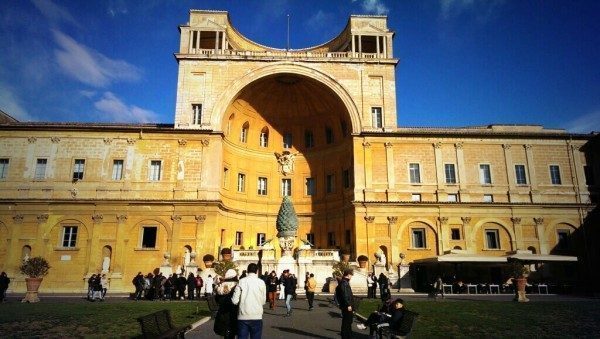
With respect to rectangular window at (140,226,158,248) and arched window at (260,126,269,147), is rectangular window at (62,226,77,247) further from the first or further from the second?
arched window at (260,126,269,147)

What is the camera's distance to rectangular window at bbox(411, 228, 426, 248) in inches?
1200

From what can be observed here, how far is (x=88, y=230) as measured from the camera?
95.8ft

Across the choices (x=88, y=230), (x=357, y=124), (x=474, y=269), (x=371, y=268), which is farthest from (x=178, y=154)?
(x=474, y=269)

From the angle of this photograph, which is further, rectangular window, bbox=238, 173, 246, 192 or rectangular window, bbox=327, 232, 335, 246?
rectangular window, bbox=238, 173, 246, 192

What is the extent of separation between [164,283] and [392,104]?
21.9 meters

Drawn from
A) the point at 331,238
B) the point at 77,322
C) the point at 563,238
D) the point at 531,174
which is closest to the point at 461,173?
the point at 531,174

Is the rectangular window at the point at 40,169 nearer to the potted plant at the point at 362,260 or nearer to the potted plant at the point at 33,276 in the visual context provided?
the potted plant at the point at 33,276

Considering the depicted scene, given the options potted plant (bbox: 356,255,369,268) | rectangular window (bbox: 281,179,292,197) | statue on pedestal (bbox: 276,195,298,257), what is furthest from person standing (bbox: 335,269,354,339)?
rectangular window (bbox: 281,179,292,197)

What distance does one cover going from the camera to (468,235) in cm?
3031

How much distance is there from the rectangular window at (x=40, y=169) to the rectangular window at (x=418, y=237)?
28351 millimetres

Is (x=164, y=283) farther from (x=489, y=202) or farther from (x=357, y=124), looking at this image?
(x=489, y=202)

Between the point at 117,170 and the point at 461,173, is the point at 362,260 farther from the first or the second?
the point at 117,170

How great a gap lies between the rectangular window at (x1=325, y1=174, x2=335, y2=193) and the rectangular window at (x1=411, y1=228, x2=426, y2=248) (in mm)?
8223

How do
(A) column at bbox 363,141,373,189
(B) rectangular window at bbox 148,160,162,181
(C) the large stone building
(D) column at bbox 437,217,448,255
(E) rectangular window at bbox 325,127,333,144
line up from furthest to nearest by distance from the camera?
(E) rectangular window at bbox 325,127,333,144, (A) column at bbox 363,141,373,189, (B) rectangular window at bbox 148,160,162,181, (D) column at bbox 437,217,448,255, (C) the large stone building
